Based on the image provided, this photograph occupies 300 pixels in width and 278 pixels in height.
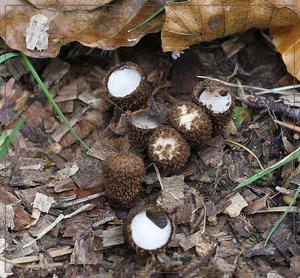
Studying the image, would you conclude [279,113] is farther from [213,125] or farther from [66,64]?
[66,64]

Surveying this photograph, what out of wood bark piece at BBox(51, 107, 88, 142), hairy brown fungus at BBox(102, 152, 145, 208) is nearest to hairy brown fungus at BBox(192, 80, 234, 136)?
hairy brown fungus at BBox(102, 152, 145, 208)

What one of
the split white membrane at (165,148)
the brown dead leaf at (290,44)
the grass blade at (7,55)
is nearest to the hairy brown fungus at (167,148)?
the split white membrane at (165,148)

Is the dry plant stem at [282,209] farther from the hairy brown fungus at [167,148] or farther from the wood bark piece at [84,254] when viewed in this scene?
the wood bark piece at [84,254]

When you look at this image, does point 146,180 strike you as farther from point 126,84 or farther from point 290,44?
point 290,44

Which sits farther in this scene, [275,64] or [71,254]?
[275,64]

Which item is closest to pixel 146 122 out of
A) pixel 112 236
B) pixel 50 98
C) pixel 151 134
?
pixel 151 134

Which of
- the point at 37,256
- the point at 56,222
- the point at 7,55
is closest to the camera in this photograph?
the point at 37,256

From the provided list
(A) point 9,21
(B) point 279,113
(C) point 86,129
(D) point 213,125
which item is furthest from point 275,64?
(A) point 9,21

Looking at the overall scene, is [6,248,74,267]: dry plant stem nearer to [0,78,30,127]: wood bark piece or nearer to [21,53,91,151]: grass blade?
[21,53,91,151]: grass blade
